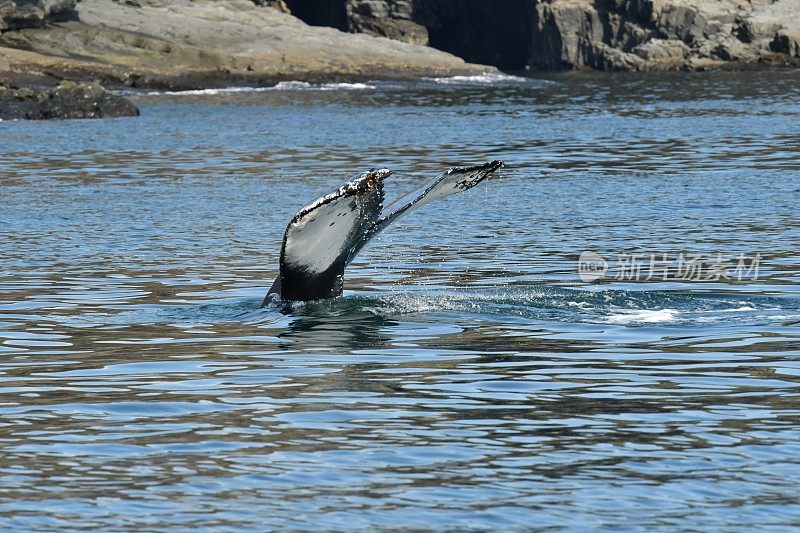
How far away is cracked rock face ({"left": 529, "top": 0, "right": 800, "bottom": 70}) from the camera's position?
322 ft

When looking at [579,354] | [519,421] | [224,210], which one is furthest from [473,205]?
[519,421]

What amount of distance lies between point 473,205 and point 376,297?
36.0ft

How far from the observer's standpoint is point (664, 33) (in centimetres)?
10144

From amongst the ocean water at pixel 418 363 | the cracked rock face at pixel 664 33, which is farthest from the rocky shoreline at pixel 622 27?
the ocean water at pixel 418 363

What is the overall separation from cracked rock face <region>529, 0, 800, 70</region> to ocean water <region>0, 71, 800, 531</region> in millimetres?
71735

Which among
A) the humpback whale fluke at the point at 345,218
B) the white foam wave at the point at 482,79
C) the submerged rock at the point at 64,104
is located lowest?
the submerged rock at the point at 64,104

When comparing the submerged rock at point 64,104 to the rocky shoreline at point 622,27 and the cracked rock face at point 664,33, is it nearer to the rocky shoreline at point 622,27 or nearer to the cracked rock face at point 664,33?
the rocky shoreline at point 622,27

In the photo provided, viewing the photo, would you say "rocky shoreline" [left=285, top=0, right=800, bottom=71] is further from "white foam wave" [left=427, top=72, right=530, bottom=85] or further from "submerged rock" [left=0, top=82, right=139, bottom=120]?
"submerged rock" [left=0, top=82, right=139, bottom=120]

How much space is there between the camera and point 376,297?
1457 cm

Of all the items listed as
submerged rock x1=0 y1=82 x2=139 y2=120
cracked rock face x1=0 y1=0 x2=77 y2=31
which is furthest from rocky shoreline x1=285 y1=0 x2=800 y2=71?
submerged rock x1=0 y1=82 x2=139 y2=120

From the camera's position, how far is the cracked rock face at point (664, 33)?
322ft

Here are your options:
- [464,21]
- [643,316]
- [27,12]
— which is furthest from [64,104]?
[464,21]

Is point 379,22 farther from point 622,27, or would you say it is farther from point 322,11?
point 622,27

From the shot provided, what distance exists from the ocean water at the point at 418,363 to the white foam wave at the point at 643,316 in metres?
0.04
